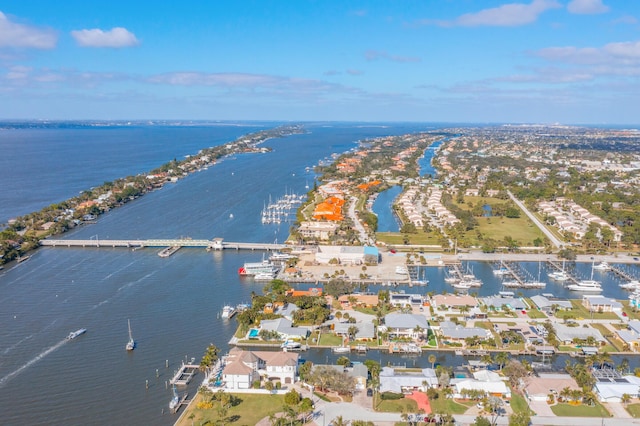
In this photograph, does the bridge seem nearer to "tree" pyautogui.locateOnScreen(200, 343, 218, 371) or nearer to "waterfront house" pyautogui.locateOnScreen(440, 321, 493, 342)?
"waterfront house" pyautogui.locateOnScreen(440, 321, 493, 342)

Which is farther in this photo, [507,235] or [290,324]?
[507,235]

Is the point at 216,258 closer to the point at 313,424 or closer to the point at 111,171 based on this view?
the point at 313,424

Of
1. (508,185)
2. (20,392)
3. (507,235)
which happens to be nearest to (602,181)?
(508,185)

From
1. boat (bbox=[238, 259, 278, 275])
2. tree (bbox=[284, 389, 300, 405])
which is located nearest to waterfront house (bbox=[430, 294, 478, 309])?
boat (bbox=[238, 259, 278, 275])

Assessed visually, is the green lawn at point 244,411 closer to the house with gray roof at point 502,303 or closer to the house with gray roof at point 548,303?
the house with gray roof at point 502,303

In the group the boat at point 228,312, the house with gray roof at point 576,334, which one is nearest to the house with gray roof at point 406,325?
the house with gray roof at point 576,334
